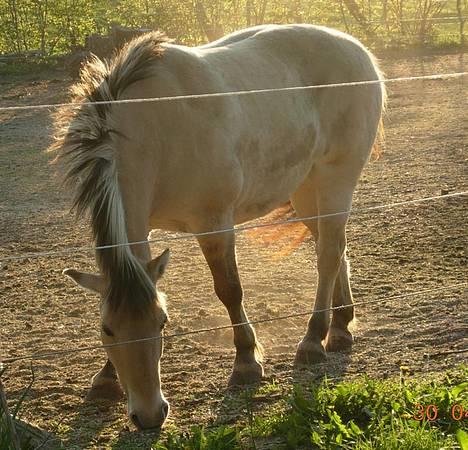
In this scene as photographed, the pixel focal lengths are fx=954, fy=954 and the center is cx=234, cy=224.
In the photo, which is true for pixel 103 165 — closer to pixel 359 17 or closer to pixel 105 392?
pixel 105 392

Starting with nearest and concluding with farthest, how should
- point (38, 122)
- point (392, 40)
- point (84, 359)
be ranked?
point (84, 359) < point (38, 122) < point (392, 40)

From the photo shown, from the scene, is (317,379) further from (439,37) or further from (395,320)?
(439,37)

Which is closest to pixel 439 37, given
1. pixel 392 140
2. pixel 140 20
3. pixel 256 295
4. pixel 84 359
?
pixel 140 20

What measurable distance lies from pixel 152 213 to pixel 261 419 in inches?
45.5

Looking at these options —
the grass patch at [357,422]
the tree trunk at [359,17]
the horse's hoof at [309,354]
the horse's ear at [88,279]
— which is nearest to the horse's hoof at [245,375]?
the horse's hoof at [309,354]

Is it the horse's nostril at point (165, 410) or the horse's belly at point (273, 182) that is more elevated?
the horse's belly at point (273, 182)

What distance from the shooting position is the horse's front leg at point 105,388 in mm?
4547

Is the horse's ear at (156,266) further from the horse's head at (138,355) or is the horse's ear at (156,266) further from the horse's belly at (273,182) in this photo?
the horse's belly at (273,182)

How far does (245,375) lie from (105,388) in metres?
0.68

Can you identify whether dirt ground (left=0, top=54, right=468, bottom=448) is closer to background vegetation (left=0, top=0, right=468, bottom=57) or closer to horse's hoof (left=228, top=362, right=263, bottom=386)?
horse's hoof (left=228, top=362, right=263, bottom=386)

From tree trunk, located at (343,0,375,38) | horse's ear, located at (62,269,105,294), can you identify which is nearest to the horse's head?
horse's ear, located at (62,269,105,294)

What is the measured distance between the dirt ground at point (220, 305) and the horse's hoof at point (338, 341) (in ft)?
0.24

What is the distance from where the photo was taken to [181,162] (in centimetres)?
453

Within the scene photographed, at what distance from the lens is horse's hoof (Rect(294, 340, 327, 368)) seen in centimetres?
494
